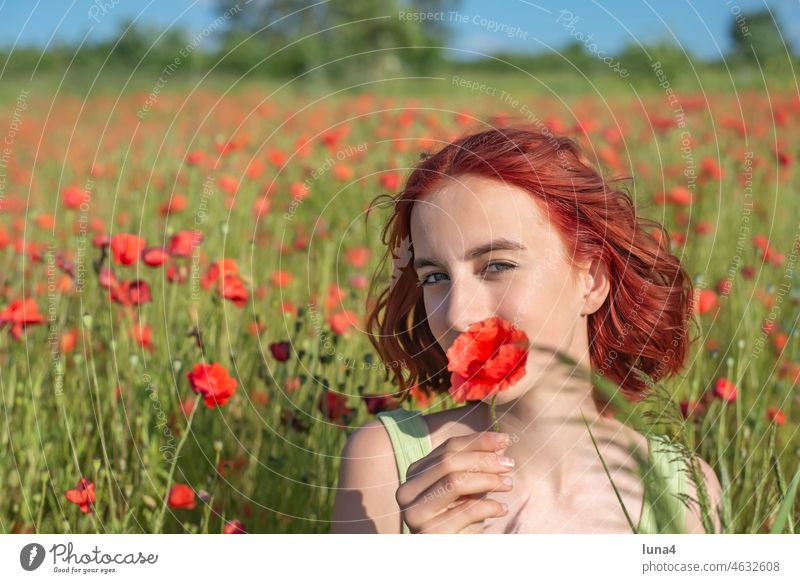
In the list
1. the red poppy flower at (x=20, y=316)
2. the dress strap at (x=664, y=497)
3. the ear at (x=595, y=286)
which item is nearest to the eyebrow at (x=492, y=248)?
the ear at (x=595, y=286)

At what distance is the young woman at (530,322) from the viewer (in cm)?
110

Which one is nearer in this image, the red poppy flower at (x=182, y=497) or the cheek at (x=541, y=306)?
the cheek at (x=541, y=306)

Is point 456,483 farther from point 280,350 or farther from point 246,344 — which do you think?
point 246,344

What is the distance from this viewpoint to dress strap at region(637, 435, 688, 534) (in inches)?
45.0

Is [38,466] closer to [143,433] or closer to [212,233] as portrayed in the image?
[143,433]

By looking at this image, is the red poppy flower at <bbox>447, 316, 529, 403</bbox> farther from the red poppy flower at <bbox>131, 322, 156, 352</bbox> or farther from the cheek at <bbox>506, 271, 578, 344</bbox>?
the red poppy flower at <bbox>131, 322, 156, 352</bbox>

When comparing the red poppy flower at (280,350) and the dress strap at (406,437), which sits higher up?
the red poppy flower at (280,350)

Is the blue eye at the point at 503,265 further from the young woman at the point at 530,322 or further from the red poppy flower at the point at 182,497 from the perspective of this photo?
the red poppy flower at the point at 182,497

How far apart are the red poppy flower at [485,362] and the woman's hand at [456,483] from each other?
2.1 inches

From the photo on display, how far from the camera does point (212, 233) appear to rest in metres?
2.21

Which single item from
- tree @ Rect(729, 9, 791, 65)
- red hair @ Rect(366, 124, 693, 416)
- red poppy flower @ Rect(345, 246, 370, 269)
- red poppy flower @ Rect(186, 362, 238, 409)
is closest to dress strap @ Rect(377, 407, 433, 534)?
red hair @ Rect(366, 124, 693, 416)

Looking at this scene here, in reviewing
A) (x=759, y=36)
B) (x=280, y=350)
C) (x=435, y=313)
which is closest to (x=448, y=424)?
(x=435, y=313)

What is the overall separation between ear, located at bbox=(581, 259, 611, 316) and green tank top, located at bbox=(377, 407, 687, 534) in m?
0.18
